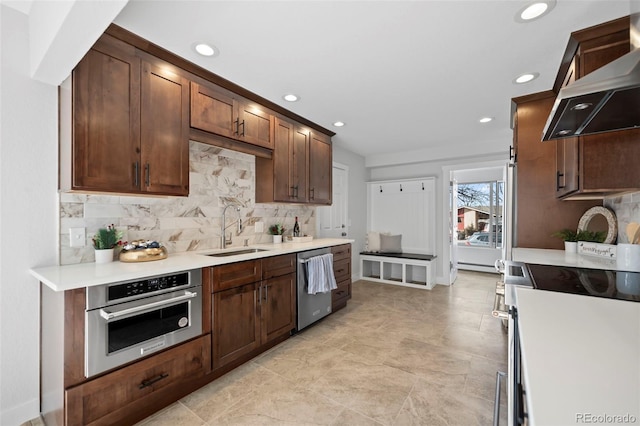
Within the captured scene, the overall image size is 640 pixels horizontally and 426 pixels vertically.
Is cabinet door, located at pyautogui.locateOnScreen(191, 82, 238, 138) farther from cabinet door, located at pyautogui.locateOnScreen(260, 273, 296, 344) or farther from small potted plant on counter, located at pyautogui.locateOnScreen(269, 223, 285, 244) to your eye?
cabinet door, located at pyautogui.locateOnScreen(260, 273, 296, 344)

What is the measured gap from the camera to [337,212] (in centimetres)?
504

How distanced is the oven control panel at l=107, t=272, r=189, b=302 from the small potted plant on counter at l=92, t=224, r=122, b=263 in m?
0.53

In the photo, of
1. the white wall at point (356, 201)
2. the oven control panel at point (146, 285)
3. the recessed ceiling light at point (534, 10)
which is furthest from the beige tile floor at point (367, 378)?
the recessed ceiling light at point (534, 10)

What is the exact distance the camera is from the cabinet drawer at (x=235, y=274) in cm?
213

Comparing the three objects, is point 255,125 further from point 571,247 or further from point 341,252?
point 571,247

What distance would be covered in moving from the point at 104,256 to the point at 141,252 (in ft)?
0.79

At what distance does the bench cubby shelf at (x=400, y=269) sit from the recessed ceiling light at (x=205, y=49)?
13.9 feet

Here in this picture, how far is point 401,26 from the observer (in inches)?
71.6

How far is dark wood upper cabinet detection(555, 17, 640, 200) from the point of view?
5.96 ft

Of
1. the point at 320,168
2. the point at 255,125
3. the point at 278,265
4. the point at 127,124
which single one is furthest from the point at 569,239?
the point at 127,124

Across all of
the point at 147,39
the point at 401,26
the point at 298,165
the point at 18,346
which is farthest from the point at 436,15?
the point at 18,346

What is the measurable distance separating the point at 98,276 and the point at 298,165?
2403mm

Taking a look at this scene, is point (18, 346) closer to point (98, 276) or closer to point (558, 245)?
point (98, 276)

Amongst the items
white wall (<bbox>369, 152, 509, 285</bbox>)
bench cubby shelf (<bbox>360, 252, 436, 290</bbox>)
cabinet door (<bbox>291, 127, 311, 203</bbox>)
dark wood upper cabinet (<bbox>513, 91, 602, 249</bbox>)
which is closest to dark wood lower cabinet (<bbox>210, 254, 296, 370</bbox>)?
cabinet door (<bbox>291, 127, 311, 203</bbox>)
